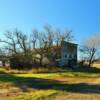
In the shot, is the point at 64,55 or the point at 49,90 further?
the point at 64,55

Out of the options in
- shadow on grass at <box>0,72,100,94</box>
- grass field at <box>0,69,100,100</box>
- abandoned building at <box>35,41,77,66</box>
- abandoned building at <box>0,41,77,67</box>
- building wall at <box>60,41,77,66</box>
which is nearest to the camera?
grass field at <box>0,69,100,100</box>

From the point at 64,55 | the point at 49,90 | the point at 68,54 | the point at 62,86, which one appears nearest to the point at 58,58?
the point at 64,55

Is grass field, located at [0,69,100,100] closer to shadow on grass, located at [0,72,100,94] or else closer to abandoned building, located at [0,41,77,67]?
shadow on grass, located at [0,72,100,94]

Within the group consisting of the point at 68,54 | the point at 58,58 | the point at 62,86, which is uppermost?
the point at 68,54

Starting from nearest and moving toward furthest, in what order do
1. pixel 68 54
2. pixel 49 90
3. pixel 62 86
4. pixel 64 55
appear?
pixel 49 90
pixel 62 86
pixel 64 55
pixel 68 54

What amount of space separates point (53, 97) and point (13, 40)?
49844 millimetres

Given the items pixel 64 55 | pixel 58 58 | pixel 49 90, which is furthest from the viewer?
pixel 64 55

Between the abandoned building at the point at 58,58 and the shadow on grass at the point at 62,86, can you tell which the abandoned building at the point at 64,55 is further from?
the shadow on grass at the point at 62,86

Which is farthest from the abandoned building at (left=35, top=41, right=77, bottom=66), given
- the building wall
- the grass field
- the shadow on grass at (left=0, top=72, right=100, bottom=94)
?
the shadow on grass at (left=0, top=72, right=100, bottom=94)

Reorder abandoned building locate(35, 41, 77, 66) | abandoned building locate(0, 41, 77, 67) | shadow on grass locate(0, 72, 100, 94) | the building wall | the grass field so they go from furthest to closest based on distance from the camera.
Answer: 1. the building wall
2. abandoned building locate(35, 41, 77, 66)
3. abandoned building locate(0, 41, 77, 67)
4. shadow on grass locate(0, 72, 100, 94)
5. the grass field

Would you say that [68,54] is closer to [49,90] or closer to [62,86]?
[62,86]

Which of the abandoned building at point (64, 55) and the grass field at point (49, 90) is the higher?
the abandoned building at point (64, 55)

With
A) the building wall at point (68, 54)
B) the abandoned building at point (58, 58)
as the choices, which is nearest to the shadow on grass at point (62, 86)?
the abandoned building at point (58, 58)

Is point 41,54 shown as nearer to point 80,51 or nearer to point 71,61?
point 71,61
